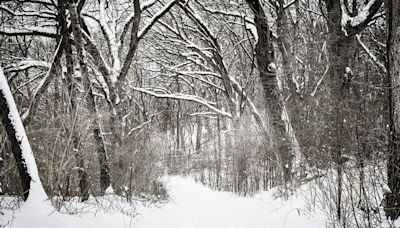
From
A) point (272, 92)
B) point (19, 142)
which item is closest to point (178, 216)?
point (19, 142)

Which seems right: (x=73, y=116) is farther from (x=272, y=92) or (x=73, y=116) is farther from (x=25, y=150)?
(x=272, y=92)

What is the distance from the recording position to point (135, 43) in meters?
8.62

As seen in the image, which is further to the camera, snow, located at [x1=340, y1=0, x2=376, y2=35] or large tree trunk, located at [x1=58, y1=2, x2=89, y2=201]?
snow, located at [x1=340, y1=0, x2=376, y2=35]

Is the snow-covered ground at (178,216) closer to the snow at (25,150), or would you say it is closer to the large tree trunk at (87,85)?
the snow at (25,150)

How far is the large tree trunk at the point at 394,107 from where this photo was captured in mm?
3961

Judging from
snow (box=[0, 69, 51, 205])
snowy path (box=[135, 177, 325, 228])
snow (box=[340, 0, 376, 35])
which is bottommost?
snowy path (box=[135, 177, 325, 228])

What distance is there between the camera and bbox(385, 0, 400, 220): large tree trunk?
3961 mm

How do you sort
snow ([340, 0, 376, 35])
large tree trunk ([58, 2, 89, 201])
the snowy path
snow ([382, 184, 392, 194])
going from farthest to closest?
snow ([340, 0, 376, 35]) < large tree trunk ([58, 2, 89, 201]) < the snowy path < snow ([382, 184, 392, 194])

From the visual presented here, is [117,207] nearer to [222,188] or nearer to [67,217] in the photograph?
[67,217]

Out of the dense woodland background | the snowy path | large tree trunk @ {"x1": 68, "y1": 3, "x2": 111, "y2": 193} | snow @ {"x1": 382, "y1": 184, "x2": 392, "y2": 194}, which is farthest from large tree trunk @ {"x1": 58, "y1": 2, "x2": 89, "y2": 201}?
snow @ {"x1": 382, "y1": 184, "x2": 392, "y2": 194}

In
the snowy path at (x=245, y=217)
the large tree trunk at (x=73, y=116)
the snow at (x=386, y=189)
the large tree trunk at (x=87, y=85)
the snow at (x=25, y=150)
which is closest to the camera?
the snow at (x=386, y=189)

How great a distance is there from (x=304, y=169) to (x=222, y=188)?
6.20m

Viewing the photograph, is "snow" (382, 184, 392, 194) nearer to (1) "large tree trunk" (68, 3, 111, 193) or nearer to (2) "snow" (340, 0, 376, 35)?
(2) "snow" (340, 0, 376, 35)

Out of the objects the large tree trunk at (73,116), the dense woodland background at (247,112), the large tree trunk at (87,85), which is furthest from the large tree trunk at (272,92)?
the large tree trunk at (73,116)
